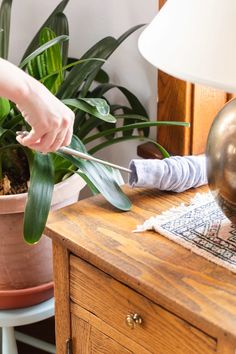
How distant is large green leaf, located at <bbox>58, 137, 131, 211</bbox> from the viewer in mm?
1130

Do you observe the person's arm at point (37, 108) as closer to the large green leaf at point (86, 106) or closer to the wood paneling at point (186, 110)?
the large green leaf at point (86, 106)

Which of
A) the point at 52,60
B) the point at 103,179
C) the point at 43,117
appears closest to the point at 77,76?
the point at 52,60

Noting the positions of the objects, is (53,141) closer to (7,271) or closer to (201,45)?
(201,45)

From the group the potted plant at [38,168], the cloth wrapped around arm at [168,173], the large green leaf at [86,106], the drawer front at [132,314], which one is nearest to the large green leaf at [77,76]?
the potted plant at [38,168]

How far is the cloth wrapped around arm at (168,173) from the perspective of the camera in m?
1.15

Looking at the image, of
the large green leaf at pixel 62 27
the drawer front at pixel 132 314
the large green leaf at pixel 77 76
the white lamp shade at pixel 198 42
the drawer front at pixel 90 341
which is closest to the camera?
the white lamp shade at pixel 198 42

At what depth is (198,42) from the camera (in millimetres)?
846

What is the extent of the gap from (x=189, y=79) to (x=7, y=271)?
663 mm

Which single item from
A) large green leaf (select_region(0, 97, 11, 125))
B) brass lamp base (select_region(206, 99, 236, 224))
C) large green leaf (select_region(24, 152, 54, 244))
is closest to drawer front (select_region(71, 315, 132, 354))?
large green leaf (select_region(24, 152, 54, 244))

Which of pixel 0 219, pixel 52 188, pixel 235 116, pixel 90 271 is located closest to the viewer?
pixel 235 116

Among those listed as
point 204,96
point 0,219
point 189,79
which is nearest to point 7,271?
point 0,219

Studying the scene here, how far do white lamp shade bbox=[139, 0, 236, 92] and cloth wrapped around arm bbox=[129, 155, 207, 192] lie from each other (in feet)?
0.89

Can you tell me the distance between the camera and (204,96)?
1.38 m

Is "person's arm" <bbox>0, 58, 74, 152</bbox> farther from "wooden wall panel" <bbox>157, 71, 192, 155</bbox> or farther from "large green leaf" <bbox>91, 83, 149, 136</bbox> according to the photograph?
"large green leaf" <bbox>91, 83, 149, 136</bbox>
